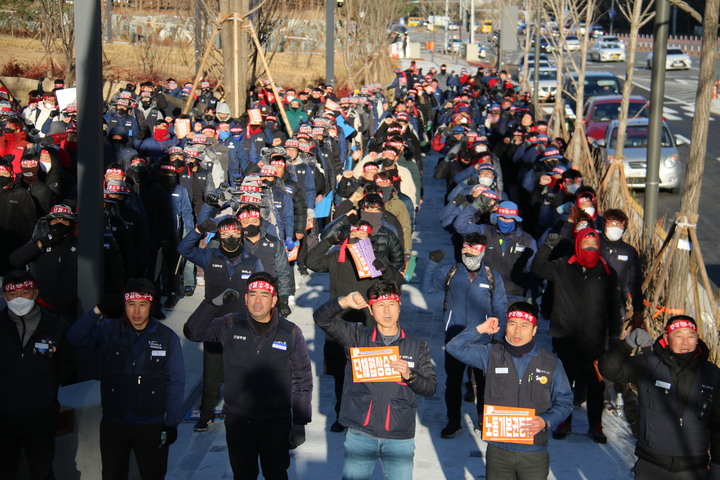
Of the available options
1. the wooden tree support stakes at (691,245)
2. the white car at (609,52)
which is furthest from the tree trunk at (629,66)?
the white car at (609,52)

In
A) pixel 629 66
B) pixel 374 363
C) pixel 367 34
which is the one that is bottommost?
pixel 374 363

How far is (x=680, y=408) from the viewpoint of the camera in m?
6.61

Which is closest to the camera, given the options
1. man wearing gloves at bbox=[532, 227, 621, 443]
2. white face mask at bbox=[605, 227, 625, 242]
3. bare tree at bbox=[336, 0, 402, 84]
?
man wearing gloves at bbox=[532, 227, 621, 443]

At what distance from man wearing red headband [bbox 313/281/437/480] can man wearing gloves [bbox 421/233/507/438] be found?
2180 millimetres

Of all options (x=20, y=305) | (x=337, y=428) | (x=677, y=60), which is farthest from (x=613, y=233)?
(x=677, y=60)

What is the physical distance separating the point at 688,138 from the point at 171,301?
984 inches

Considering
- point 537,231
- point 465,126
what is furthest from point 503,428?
point 465,126

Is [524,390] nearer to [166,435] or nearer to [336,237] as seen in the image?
[166,435]

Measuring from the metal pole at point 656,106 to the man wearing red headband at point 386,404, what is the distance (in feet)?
17.6

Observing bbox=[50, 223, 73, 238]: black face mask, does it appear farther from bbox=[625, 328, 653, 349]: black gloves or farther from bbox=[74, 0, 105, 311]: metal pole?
bbox=[625, 328, 653, 349]: black gloves

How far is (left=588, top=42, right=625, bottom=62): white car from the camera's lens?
64500 millimetres

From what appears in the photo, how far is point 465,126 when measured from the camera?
19.5m

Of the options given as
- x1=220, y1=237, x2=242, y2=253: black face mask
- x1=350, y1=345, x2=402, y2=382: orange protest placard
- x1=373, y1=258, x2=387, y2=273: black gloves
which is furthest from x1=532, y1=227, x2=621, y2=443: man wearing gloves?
x1=350, y1=345, x2=402, y2=382: orange protest placard

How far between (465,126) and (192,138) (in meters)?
6.12
